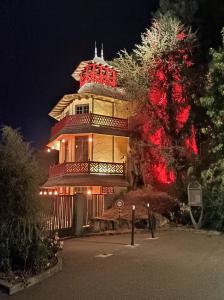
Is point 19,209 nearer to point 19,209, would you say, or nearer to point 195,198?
point 19,209

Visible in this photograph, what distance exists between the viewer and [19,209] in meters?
8.59

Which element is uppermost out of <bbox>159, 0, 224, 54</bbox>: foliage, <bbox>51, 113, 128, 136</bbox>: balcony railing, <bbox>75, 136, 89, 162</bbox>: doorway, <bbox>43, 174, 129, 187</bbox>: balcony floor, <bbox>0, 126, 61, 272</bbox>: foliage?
<bbox>159, 0, 224, 54</bbox>: foliage

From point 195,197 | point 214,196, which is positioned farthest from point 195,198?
point 214,196

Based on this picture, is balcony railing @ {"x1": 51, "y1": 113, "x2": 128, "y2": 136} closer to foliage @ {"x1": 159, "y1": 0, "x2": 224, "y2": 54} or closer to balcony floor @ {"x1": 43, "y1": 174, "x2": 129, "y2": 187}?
balcony floor @ {"x1": 43, "y1": 174, "x2": 129, "y2": 187}

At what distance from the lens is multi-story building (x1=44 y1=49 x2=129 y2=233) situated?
28834 millimetres

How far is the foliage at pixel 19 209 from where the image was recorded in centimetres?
824

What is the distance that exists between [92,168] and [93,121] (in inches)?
144

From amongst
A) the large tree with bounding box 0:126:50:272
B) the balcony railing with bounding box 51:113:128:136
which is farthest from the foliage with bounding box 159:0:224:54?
the large tree with bounding box 0:126:50:272

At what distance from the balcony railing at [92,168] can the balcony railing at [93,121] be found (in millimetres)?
3043

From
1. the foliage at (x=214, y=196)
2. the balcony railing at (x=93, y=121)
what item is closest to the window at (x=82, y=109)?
the balcony railing at (x=93, y=121)

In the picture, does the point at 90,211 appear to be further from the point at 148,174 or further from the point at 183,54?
the point at 183,54

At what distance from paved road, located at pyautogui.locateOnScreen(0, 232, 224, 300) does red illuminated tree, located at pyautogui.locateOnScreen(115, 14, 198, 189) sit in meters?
14.1

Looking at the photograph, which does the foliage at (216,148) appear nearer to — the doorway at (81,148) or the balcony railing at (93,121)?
the balcony railing at (93,121)

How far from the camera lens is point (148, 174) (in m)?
27.3
